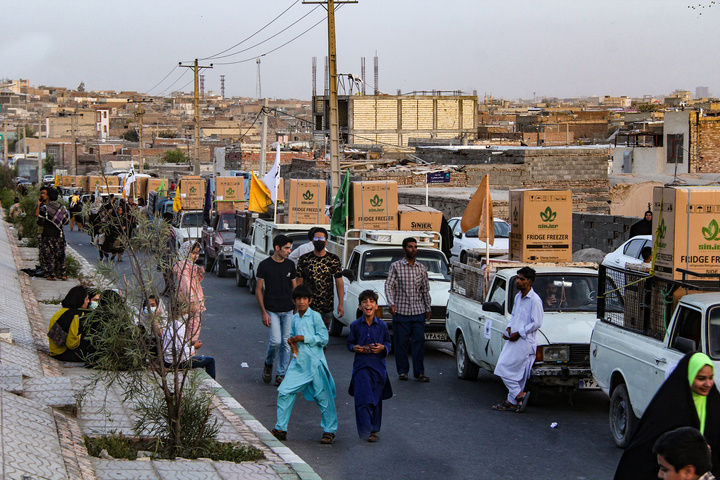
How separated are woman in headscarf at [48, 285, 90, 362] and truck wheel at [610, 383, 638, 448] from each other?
6452mm

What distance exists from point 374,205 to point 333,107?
7.12 meters

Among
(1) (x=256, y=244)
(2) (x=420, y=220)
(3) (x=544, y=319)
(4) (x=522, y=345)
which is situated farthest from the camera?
(1) (x=256, y=244)

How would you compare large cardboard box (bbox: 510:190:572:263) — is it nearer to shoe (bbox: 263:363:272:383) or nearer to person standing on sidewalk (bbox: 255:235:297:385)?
person standing on sidewalk (bbox: 255:235:297:385)

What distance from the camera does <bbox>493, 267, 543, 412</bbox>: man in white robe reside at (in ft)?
32.9

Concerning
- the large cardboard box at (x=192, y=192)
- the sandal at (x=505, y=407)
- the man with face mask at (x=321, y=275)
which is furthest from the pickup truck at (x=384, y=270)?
the large cardboard box at (x=192, y=192)

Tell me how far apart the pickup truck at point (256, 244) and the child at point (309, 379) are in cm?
942

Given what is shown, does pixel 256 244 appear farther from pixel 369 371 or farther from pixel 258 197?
pixel 369 371

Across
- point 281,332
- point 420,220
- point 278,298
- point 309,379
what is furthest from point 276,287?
point 420,220

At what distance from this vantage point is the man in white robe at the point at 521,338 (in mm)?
10039

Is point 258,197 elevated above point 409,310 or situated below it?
above

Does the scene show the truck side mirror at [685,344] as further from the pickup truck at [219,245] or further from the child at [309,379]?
the pickup truck at [219,245]

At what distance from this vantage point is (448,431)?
9539 millimetres

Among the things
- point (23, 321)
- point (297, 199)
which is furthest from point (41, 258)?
point (23, 321)

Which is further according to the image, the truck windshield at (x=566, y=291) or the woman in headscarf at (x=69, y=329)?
the woman in headscarf at (x=69, y=329)
